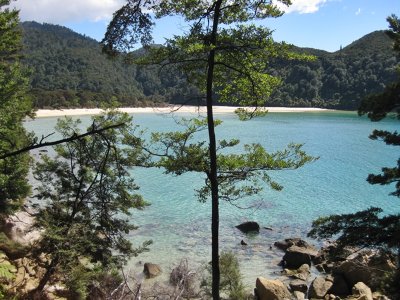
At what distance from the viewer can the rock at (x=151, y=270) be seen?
69.9ft

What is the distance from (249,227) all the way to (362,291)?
12.4m

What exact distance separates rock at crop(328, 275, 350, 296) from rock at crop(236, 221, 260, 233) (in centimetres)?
1000

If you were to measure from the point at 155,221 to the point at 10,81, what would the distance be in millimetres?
15152

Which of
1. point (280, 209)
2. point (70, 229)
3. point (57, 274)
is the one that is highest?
point (70, 229)

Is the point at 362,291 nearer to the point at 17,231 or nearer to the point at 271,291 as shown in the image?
the point at 271,291

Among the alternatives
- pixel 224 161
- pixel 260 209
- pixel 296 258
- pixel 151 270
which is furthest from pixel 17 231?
pixel 260 209

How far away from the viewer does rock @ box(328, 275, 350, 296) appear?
18.6m

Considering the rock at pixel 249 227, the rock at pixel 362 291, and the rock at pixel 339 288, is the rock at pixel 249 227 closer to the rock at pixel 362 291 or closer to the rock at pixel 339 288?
the rock at pixel 339 288

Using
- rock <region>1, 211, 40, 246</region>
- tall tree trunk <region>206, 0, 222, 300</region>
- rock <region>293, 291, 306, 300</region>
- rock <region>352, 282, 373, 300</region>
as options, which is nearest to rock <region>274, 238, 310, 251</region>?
rock <region>293, 291, 306, 300</region>

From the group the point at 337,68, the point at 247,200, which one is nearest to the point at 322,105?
the point at 337,68

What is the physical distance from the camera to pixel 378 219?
407 inches

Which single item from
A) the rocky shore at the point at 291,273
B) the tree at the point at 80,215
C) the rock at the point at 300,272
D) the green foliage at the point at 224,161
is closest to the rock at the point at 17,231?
the rocky shore at the point at 291,273

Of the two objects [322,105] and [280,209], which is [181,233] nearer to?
[280,209]

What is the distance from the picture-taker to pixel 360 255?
20719mm
